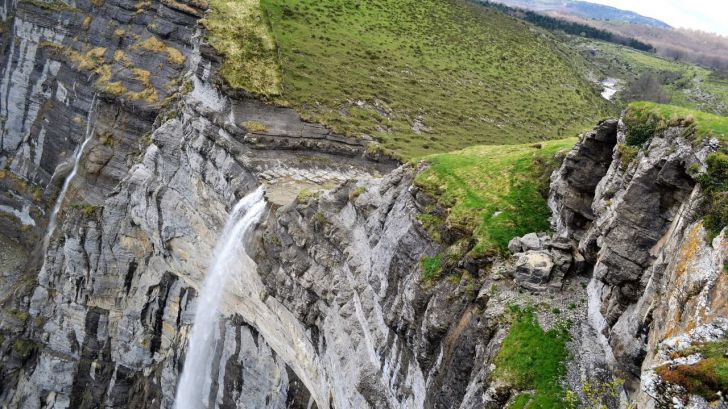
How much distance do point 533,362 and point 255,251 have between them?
23330mm

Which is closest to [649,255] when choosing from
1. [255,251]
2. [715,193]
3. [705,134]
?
[715,193]

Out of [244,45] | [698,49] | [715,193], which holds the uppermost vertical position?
[698,49]

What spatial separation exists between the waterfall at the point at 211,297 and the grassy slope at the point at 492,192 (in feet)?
52.7

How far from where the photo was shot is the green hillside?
53.0 meters

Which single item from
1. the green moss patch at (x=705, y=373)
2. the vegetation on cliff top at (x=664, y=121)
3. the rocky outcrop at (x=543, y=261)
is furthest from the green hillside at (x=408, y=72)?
the green moss patch at (x=705, y=373)

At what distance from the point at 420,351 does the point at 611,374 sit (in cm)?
784

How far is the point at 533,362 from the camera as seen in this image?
16156 mm

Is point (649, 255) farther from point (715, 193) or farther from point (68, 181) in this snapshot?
point (68, 181)

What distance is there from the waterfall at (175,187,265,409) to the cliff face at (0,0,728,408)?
105cm

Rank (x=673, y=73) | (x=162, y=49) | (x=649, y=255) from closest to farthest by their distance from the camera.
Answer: (x=649, y=255) < (x=162, y=49) < (x=673, y=73)

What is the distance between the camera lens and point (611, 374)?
50.4 ft

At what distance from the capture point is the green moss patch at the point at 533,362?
15329mm

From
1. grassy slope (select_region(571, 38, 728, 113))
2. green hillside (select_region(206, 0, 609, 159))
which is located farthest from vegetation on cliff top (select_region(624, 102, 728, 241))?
grassy slope (select_region(571, 38, 728, 113))

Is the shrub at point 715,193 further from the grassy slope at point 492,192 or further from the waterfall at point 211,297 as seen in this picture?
the waterfall at point 211,297
